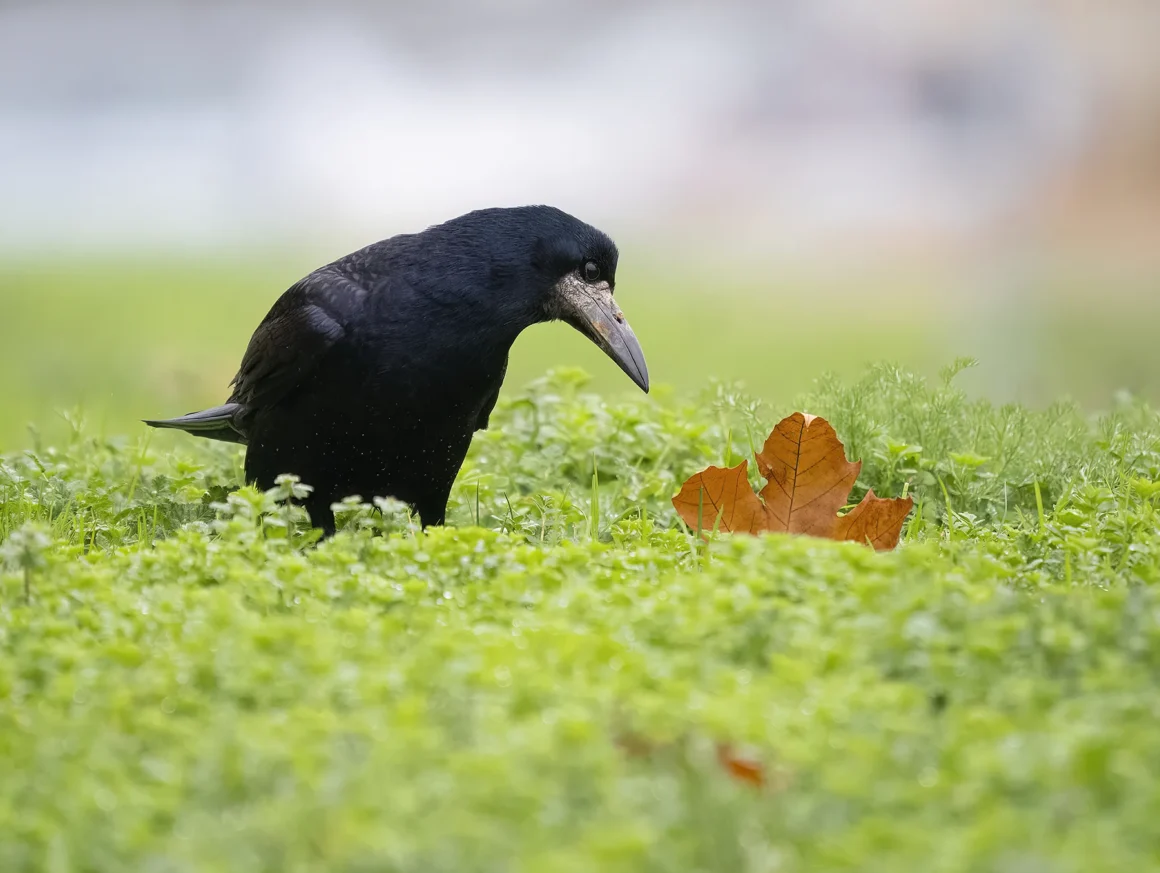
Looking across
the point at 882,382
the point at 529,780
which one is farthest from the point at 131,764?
the point at 882,382

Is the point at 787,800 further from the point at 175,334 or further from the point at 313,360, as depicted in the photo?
the point at 175,334

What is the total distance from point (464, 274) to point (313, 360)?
0.53 m

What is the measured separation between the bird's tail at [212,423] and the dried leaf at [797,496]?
173 cm

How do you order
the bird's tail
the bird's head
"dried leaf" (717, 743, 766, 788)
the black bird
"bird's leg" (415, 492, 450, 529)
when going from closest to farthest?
"dried leaf" (717, 743, 766, 788) < the black bird < the bird's head < "bird's leg" (415, 492, 450, 529) < the bird's tail

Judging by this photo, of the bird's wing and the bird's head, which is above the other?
the bird's head

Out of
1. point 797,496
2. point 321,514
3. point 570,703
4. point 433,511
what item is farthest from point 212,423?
point 570,703

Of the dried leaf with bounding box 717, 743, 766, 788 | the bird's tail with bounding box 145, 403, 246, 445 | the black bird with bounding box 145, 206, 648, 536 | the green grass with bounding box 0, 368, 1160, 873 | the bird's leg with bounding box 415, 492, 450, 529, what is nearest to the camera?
the green grass with bounding box 0, 368, 1160, 873

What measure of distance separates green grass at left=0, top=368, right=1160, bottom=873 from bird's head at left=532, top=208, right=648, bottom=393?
0.98 metres

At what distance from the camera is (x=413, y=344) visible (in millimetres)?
4023

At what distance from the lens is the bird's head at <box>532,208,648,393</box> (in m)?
4.25

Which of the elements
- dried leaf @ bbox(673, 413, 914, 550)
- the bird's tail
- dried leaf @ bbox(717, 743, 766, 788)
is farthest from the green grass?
the bird's tail

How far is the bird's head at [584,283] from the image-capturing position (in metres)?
4.25

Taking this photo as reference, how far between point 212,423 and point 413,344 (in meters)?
1.07

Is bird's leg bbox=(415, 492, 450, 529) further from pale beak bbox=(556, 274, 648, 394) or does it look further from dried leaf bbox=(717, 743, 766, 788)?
dried leaf bbox=(717, 743, 766, 788)
